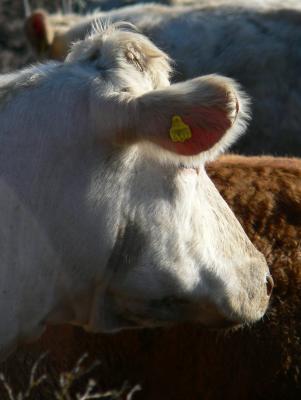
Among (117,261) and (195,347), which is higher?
(117,261)

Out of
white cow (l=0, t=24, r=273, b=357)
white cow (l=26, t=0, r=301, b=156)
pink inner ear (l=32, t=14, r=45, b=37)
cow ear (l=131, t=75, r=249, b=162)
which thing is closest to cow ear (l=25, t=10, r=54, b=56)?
pink inner ear (l=32, t=14, r=45, b=37)

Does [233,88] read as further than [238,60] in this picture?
No

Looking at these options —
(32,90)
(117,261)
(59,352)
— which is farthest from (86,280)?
(59,352)

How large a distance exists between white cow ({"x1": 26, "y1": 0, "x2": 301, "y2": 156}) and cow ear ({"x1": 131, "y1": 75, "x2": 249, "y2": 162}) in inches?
156

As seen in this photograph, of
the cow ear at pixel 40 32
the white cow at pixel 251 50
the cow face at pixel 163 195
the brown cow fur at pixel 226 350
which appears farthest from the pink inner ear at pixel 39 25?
the cow face at pixel 163 195

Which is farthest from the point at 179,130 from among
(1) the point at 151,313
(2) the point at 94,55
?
(1) the point at 151,313

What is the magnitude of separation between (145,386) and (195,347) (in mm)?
213

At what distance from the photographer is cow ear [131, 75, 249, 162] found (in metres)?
2.94

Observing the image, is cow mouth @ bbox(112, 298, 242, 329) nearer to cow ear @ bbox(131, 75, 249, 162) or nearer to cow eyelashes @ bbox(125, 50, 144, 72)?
cow ear @ bbox(131, 75, 249, 162)

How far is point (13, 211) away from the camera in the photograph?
3041 mm

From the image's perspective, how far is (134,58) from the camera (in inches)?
124

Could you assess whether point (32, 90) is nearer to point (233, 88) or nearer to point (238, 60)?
point (233, 88)

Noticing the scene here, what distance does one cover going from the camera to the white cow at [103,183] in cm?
297

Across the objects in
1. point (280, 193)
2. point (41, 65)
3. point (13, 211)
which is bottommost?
point (280, 193)
